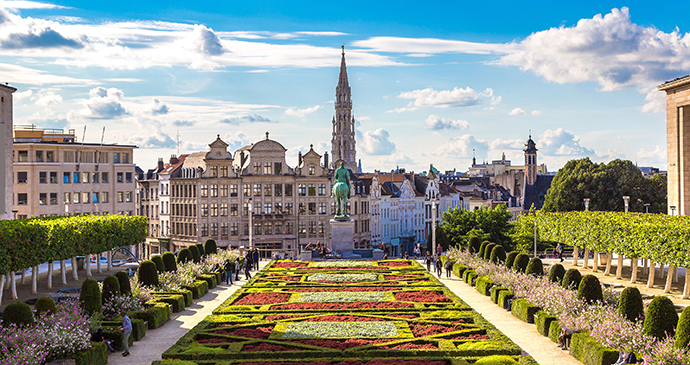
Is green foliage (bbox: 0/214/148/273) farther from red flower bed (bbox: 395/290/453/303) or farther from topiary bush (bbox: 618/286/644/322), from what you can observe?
topiary bush (bbox: 618/286/644/322)

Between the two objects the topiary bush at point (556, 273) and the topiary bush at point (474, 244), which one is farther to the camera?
the topiary bush at point (474, 244)

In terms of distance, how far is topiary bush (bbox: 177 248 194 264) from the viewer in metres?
47.1

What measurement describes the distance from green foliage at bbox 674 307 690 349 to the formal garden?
474cm

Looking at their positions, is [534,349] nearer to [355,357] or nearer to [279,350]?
[355,357]

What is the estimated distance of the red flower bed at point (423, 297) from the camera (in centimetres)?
3633

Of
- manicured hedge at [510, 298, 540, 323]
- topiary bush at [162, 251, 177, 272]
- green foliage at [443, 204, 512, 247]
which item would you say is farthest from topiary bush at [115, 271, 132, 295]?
green foliage at [443, 204, 512, 247]

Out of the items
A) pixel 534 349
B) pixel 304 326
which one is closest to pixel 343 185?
pixel 304 326

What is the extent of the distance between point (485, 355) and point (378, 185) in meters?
84.9

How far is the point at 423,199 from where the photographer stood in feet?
401

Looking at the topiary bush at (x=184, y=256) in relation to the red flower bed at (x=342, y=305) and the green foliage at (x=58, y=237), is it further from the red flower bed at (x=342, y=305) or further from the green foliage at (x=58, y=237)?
the red flower bed at (x=342, y=305)

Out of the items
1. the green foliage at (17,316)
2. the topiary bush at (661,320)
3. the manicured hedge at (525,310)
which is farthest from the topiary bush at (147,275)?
the topiary bush at (661,320)

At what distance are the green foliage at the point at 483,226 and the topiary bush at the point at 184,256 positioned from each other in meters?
38.4

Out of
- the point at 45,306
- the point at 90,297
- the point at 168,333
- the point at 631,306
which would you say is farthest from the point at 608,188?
the point at 45,306

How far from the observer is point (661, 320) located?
23156 millimetres
